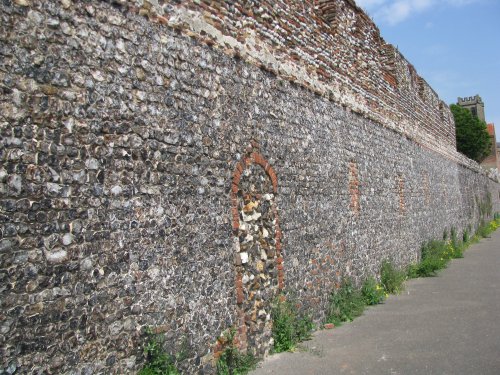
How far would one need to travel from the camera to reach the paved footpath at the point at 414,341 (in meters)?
5.28

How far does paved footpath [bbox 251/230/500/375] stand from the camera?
5.28 metres

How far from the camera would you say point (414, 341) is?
6.29 metres

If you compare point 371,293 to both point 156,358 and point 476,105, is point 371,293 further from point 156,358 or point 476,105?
point 476,105

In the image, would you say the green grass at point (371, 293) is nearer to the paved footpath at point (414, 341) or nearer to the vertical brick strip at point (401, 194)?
the paved footpath at point (414, 341)

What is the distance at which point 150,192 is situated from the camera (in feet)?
14.2

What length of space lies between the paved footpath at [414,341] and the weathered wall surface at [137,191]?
0.64 m

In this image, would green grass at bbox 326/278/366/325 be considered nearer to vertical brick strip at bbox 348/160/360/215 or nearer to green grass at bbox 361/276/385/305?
green grass at bbox 361/276/385/305

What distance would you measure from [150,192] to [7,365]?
1.82 meters

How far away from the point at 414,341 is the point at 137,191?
14.2 feet

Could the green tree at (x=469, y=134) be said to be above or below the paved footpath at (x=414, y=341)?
above

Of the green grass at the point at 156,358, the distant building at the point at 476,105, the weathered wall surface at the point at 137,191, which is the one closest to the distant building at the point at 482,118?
the distant building at the point at 476,105

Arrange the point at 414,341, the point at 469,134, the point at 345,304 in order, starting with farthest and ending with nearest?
the point at 469,134 → the point at 345,304 → the point at 414,341

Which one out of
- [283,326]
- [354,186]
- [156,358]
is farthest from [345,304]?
[156,358]

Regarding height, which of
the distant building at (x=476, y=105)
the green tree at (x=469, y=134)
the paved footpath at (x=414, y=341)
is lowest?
the paved footpath at (x=414, y=341)
